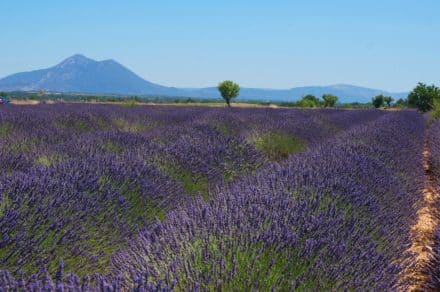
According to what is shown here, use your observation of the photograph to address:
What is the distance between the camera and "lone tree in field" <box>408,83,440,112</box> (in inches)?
1308

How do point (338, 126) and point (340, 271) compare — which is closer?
point (340, 271)

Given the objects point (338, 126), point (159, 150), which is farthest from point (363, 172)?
point (338, 126)

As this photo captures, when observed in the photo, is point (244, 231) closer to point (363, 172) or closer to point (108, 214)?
point (108, 214)

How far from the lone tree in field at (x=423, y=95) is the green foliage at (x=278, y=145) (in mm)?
28389

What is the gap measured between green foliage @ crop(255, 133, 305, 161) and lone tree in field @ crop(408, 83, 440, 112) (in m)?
28.4

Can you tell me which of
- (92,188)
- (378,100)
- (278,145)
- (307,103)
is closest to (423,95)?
(307,103)

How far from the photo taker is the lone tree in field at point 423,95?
33219 mm

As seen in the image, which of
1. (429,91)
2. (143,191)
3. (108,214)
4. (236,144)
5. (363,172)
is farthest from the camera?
(429,91)

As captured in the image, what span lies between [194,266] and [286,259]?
1.14 ft

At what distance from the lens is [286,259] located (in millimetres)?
1864

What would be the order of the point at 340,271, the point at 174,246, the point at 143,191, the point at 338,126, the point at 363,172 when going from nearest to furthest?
the point at 340,271 < the point at 174,246 < the point at 143,191 < the point at 363,172 < the point at 338,126

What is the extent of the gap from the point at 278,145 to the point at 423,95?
3010 centimetres

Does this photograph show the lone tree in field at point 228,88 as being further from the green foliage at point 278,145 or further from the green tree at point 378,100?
the green foliage at point 278,145

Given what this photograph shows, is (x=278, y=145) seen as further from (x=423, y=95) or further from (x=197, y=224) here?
(x=423, y=95)
